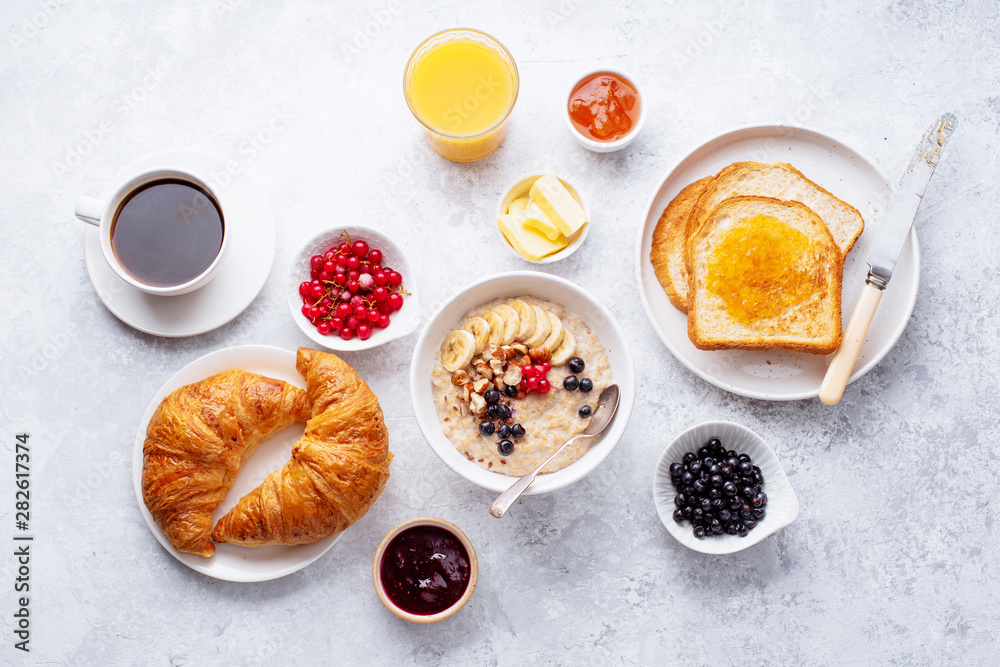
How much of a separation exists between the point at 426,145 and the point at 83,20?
1.40 m

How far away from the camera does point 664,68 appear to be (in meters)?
2.56

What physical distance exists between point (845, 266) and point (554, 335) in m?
1.12

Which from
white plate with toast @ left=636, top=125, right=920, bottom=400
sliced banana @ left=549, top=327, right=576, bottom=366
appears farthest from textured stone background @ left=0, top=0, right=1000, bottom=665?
sliced banana @ left=549, top=327, right=576, bottom=366

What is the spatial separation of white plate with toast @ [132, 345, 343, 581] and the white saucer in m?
0.15

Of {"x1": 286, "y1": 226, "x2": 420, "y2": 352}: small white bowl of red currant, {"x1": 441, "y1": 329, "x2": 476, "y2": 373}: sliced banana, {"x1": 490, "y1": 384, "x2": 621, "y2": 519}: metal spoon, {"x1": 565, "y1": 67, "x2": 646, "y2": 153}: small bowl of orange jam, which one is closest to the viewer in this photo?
{"x1": 490, "y1": 384, "x2": 621, "y2": 519}: metal spoon

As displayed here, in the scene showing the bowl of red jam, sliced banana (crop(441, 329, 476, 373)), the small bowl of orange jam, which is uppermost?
the small bowl of orange jam

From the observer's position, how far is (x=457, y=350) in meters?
2.24

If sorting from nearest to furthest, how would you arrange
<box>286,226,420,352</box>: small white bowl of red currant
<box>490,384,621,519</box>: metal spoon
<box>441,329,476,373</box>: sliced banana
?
<box>490,384,621,519</box>: metal spoon → <box>441,329,476,373</box>: sliced banana → <box>286,226,420,352</box>: small white bowl of red currant

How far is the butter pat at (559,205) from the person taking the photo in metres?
2.35

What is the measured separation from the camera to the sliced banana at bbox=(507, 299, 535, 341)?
2.22 m

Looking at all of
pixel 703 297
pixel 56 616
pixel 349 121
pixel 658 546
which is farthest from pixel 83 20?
pixel 658 546

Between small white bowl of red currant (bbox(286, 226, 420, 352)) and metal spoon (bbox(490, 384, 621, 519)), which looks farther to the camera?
small white bowl of red currant (bbox(286, 226, 420, 352))

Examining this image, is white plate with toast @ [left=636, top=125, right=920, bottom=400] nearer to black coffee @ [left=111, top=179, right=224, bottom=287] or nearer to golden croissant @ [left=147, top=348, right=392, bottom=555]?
golden croissant @ [left=147, top=348, right=392, bottom=555]

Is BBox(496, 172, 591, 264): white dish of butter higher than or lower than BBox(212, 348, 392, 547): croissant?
higher
